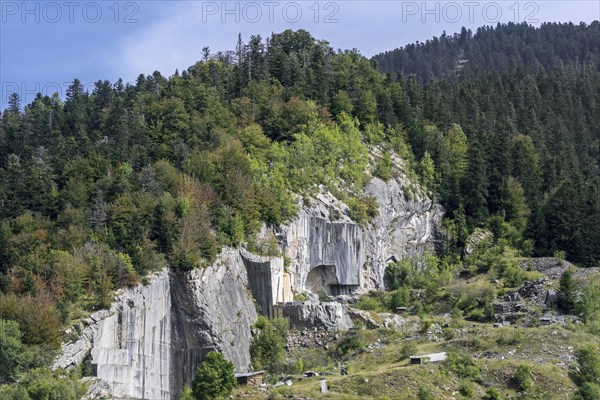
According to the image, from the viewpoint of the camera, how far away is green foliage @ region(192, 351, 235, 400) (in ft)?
192

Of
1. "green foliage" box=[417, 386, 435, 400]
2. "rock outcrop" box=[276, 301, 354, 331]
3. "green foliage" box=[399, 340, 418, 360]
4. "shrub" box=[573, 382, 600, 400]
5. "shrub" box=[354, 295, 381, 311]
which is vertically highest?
"shrub" box=[354, 295, 381, 311]

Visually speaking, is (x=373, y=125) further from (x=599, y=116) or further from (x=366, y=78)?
(x=599, y=116)

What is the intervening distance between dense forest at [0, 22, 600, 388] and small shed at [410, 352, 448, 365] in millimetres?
15078

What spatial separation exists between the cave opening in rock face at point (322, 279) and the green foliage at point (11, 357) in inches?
1111

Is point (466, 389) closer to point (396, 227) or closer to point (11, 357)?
point (11, 357)

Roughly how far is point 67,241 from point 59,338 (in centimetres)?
1103

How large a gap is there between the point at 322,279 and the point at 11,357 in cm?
3018

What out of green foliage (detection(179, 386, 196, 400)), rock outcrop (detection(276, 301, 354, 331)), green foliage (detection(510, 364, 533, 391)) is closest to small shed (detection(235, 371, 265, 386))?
green foliage (detection(179, 386, 196, 400))

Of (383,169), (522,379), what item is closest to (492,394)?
(522,379)

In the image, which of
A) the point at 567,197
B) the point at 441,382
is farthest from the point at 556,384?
the point at 567,197

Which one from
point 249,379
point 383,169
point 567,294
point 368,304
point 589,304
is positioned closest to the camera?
point 249,379

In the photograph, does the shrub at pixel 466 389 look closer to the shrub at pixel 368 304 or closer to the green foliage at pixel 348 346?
the green foliage at pixel 348 346

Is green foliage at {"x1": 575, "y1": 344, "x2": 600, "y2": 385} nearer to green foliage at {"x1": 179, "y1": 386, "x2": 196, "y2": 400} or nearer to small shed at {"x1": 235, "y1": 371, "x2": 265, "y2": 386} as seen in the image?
small shed at {"x1": 235, "y1": 371, "x2": 265, "y2": 386}

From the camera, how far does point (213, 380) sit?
58906 mm
